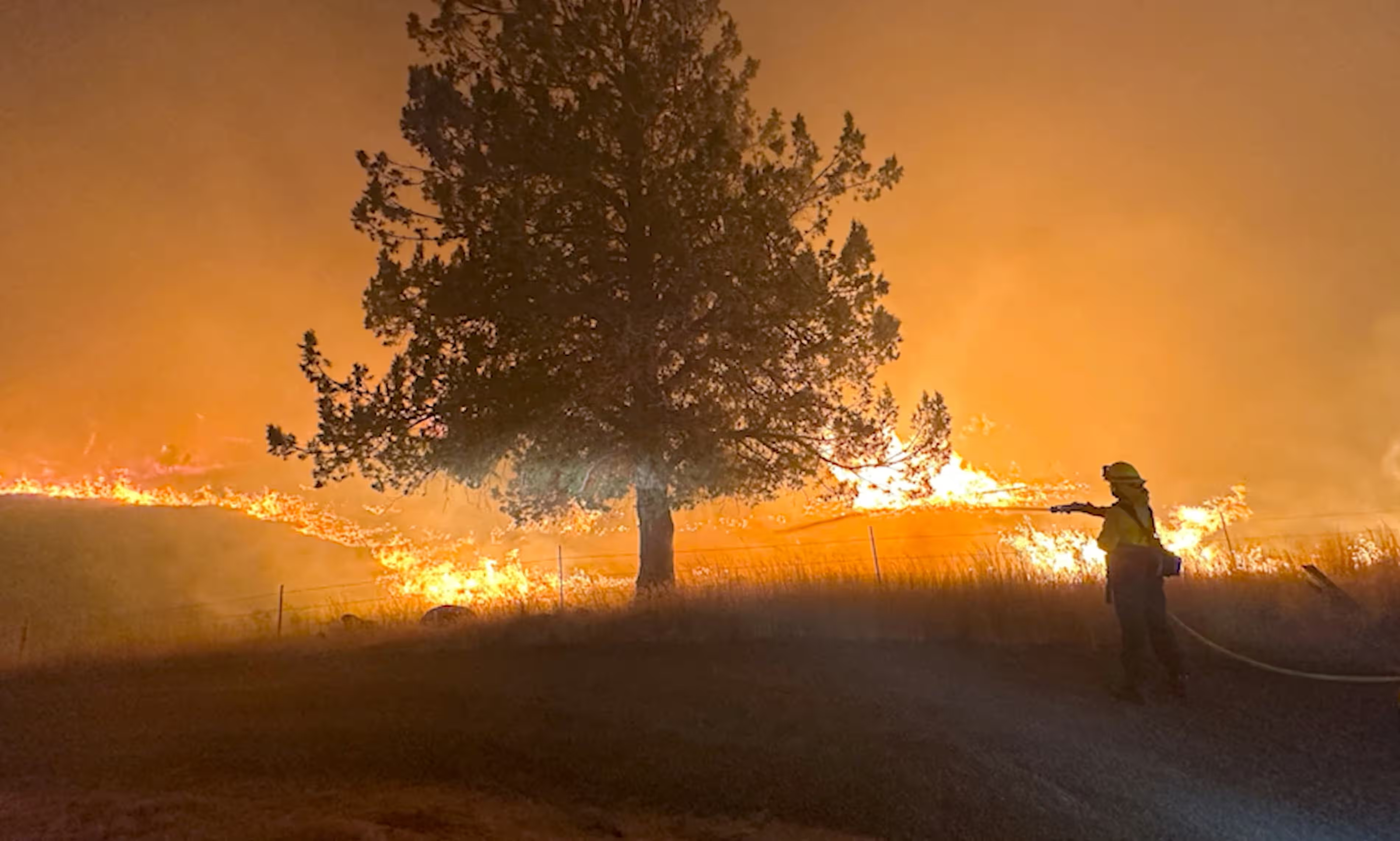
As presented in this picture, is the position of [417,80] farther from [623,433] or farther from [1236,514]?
[1236,514]

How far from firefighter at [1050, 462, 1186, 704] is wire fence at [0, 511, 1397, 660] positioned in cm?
548

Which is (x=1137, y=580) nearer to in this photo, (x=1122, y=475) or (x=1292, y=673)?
(x=1122, y=475)

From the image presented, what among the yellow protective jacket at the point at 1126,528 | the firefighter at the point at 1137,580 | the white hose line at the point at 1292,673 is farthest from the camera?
→ the yellow protective jacket at the point at 1126,528

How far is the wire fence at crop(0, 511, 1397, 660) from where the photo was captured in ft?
51.4

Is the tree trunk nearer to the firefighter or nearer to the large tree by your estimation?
the large tree

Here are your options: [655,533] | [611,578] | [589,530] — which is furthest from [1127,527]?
[611,578]

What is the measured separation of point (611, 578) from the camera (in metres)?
29.6

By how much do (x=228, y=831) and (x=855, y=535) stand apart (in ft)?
169

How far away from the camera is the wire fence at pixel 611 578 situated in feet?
51.4

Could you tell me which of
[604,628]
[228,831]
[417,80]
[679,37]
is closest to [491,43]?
[417,80]

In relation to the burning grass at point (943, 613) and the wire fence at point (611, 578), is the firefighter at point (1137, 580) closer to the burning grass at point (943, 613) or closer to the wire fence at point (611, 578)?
the burning grass at point (943, 613)

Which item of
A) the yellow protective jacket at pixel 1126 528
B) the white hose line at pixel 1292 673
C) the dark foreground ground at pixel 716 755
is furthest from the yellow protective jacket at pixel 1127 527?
the dark foreground ground at pixel 716 755

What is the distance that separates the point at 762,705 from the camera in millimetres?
8109

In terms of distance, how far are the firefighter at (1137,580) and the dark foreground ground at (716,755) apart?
40 cm
